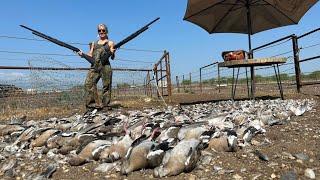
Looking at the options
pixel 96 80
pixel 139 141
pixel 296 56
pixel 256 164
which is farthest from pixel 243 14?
pixel 256 164

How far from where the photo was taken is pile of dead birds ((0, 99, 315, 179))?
3.85 m

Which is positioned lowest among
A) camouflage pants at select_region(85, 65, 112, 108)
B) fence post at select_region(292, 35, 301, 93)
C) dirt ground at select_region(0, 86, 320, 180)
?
dirt ground at select_region(0, 86, 320, 180)

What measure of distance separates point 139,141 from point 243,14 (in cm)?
671

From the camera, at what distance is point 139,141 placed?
443 cm

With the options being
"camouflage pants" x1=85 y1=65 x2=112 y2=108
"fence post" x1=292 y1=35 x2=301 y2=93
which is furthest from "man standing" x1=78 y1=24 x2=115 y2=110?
"fence post" x1=292 y1=35 x2=301 y2=93

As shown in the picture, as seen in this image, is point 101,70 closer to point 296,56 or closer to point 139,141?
point 139,141

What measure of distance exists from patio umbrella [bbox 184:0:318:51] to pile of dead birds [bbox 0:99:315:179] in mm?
3887

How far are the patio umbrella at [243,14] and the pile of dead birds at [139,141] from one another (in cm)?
389

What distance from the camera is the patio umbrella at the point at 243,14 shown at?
9.40 m

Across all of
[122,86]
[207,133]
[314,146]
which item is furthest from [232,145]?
[122,86]

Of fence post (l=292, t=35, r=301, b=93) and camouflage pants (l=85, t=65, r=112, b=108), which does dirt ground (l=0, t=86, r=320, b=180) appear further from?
fence post (l=292, t=35, r=301, b=93)

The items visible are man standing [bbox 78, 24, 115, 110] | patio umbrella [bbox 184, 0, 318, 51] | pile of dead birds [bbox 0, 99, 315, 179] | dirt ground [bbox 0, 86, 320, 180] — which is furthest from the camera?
patio umbrella [bbox 184, 0, 318, 51]

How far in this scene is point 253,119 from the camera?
5418 mm

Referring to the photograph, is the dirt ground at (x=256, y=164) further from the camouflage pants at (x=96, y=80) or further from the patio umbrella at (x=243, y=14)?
the patio umbrella at (x=243, y=14)
